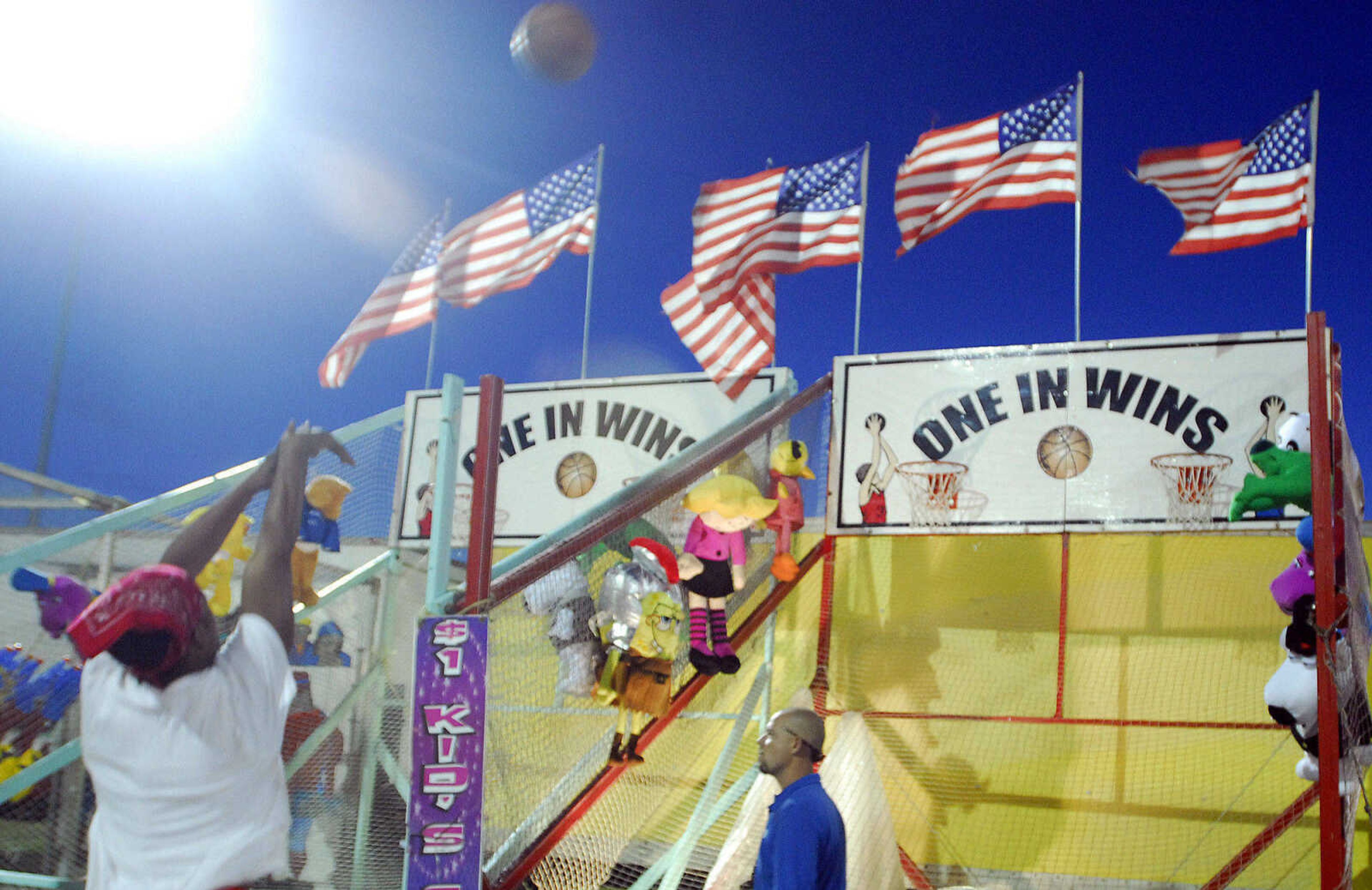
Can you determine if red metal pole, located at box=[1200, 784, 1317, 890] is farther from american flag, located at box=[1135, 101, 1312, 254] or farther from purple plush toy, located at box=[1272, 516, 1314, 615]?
american flag, located at box=[1135, 101, 1312, 254]

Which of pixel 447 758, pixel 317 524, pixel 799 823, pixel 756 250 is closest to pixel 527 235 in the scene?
pixel 756 250

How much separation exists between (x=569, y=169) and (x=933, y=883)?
5.87 meters

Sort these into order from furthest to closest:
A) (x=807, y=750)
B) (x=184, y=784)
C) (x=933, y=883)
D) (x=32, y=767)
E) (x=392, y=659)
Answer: (x=933, y=883) → (x=392, y=659) → (x=32, y=767) → (x=807, y=750) → (x=184, y=784)

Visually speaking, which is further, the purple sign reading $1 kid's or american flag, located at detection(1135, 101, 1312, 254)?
american flag, located at detection(1135, 101, 1312, 254)

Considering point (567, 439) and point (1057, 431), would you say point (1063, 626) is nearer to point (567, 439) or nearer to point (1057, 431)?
point (1057, 431)

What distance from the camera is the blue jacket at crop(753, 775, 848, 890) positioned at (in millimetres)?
3363

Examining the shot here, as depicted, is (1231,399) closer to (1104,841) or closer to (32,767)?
(1104,841)

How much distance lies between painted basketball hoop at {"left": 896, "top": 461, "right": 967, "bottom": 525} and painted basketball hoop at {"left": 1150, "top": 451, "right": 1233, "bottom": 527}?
112cm

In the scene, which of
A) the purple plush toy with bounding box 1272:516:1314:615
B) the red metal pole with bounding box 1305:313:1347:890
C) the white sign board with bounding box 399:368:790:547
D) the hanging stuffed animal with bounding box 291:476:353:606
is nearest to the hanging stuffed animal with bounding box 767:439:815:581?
the white sign board with bounding box 399:368:790:547

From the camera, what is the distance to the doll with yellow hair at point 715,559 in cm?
534

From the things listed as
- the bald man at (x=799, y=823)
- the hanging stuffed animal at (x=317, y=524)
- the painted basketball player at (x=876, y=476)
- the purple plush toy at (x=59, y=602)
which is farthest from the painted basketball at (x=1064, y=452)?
the purple plush toy at (x=59, y=602)

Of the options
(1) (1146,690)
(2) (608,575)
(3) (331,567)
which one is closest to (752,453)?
(2) (608,575)

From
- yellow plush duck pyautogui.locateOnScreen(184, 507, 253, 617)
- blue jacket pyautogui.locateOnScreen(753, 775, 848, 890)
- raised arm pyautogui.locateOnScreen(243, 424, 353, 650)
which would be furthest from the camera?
yellow plush duck pyautogui.locateOnScreen(184, 507, 253, 617)

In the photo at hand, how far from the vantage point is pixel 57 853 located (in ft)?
16.8
